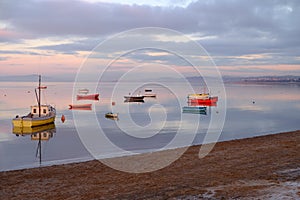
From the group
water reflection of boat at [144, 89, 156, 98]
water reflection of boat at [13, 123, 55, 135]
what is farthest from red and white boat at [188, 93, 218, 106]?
water reflection of boat at [13, 123, 55, 135]

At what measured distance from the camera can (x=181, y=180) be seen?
11430mm

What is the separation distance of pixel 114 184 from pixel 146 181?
1.04 metres

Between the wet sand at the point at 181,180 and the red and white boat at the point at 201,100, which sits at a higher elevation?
the red and white boat at the point at 201,100

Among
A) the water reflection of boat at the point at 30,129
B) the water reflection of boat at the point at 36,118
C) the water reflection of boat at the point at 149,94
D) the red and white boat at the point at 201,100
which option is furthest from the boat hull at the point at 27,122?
the water reflection of boat at the point at 149,94

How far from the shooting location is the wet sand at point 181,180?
9.43m

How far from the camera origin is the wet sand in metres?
9.43

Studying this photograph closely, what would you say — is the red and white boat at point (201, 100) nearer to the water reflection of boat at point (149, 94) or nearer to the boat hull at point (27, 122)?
the water reflection of boat at point (149, 94)

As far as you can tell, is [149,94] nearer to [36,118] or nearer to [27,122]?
[36,118]

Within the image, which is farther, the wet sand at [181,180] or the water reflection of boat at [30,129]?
the water reflection of boat at [30,129]

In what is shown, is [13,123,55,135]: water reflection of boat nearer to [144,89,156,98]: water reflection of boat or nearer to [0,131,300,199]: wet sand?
[0,131,300,199]: wet sand

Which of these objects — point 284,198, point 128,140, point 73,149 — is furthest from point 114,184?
point 128,140

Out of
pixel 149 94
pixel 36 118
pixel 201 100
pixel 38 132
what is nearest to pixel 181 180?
pixel 38 132

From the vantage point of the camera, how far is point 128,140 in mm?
29547

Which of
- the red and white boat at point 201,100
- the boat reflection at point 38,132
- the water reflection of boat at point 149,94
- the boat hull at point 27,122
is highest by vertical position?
the water reflection of boat at point 149,94
